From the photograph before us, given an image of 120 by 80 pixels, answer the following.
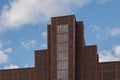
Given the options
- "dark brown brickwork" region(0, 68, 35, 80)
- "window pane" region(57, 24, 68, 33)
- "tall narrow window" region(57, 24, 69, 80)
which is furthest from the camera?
"dark brown brickwork" region(0, 68, 35, 80)

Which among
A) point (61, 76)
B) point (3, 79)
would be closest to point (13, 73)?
point (3, 79)

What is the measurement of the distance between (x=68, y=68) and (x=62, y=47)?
19.5ft

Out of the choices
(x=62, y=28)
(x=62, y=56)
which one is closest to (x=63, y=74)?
(x=62, y=56)

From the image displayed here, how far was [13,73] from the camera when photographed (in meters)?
112

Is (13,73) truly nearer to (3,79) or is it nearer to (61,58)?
(3,79)

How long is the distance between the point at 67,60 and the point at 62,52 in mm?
2649

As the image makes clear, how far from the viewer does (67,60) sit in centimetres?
10744

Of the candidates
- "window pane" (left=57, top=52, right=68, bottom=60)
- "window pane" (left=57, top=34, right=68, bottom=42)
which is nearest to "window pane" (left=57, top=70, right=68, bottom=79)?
"window pane" (left=57, top=52, right=68, bottom=60)

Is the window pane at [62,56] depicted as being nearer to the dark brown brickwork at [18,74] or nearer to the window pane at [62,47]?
the window pane at [62,47]

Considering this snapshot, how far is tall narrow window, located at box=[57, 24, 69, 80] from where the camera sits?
10706 cm

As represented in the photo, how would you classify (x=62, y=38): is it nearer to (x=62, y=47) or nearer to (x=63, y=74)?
(x=62, y=47)

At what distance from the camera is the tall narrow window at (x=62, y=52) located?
351ft

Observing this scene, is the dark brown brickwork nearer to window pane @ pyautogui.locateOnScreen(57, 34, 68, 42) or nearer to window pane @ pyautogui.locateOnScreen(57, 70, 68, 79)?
window pane @ pyautogui.locateOnScreen(57, 70, 68, 79)

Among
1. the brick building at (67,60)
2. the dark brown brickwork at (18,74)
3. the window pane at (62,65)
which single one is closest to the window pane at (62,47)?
the brick building at (67,60)
